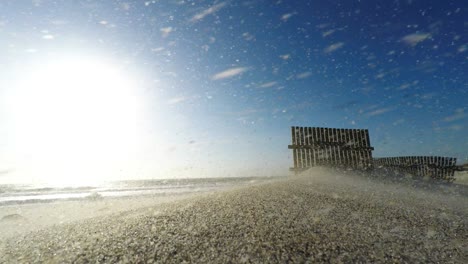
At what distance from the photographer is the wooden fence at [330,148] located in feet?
36.6

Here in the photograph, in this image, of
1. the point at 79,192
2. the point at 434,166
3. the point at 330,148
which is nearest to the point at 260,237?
the point at 330,148

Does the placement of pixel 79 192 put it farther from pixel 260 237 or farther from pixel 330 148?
pixel 260 237

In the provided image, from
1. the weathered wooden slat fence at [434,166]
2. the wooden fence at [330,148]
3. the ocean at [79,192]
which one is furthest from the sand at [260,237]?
the weathered wooden slat fence at [434,166]

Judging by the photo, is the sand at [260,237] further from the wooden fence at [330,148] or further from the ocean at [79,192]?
the ocean at [79,192]

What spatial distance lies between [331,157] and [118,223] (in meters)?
9.44

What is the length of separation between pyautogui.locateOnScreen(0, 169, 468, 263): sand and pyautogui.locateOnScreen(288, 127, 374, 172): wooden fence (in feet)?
22.2

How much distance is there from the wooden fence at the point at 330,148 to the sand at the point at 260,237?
22.2 feet

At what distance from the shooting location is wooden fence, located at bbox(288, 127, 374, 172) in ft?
36.6

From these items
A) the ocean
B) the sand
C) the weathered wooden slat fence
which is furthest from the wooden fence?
the sand

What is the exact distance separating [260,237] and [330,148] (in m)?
9.45

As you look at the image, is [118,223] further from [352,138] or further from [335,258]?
[352,138]

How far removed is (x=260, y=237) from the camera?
2848 mm

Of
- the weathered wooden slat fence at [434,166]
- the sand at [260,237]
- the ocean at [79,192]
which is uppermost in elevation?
the weathered wooden slat fence at [434,166]

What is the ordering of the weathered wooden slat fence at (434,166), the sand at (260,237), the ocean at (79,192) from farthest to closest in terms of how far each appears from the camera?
the weathered wooden slat fence at (434,166) < the ocean at (79,192) < the sand at (260,237)
